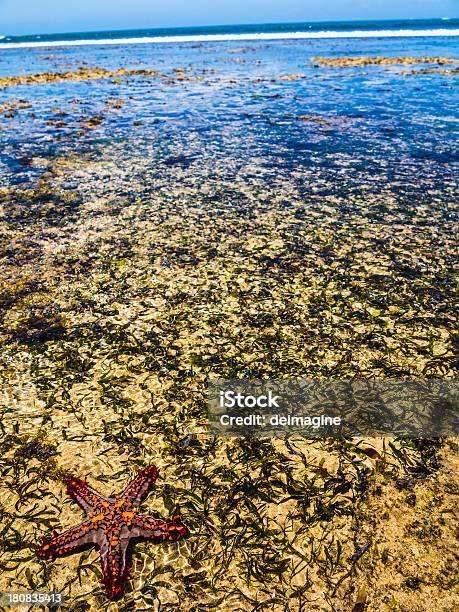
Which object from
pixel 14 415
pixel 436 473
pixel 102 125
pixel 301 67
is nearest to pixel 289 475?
pixel 436 473

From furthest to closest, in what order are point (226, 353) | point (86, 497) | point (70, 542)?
point (226, 353) → point (86, 497) → point (70, 542)

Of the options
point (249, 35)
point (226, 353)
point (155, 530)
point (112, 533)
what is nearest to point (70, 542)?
point (112, 533)

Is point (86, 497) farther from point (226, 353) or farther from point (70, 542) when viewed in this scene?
point (226, 353)

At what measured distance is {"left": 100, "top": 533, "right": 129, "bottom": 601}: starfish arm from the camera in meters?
3.19

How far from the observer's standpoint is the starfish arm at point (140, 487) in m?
3.67

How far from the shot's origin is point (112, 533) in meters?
3.28

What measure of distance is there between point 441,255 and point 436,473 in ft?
16.6

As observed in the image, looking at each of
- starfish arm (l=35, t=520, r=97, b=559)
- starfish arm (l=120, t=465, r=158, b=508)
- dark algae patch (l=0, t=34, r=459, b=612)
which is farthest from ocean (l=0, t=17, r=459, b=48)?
starfish arm (l=35, t=520, r=97, b=559)

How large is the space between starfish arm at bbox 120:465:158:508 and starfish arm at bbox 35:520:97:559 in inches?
14.4

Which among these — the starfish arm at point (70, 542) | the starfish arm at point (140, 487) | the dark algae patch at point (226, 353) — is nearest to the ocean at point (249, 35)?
the dark algae patch at point (226, 353)

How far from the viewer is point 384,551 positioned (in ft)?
12.0

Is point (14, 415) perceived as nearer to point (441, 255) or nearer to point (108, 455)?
point (108, 455)

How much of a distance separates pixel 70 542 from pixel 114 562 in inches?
16.5

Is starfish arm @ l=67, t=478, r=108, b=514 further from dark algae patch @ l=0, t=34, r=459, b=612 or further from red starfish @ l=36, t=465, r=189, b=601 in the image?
dark algae patch @ l=0, t=34, r=459, b=612
